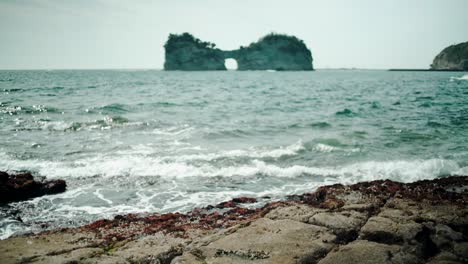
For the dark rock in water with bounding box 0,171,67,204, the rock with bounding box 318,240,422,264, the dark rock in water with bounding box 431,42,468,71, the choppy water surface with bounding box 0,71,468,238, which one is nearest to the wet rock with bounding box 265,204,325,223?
the rock with bounding box 318,240,422,264

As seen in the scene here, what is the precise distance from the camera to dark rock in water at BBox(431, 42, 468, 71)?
163238 millimetres

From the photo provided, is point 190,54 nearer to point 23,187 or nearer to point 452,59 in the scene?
point 452,59

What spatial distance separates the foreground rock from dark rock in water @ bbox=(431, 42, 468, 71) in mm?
195288

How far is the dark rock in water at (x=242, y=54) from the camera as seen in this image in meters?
177

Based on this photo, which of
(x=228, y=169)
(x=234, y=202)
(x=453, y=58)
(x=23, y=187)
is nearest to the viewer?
(x=234, y=202)

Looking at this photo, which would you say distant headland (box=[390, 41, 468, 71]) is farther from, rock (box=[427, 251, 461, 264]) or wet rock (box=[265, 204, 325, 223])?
rock (box=[427, 251, 461, 264])

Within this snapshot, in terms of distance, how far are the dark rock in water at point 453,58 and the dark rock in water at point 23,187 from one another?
7782 inches

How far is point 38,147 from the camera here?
16203 mm

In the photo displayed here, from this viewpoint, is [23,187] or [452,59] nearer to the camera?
[23,187]

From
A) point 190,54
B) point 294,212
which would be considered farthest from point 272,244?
point 190,54

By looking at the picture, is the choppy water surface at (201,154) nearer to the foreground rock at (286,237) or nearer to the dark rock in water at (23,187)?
the dark rock in water at (23,187)

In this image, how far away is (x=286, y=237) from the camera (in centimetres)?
525

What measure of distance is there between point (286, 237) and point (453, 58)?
686 ft

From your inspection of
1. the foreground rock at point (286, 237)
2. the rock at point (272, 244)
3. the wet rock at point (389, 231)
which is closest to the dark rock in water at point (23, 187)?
the foreground rock at point (286, 237)
